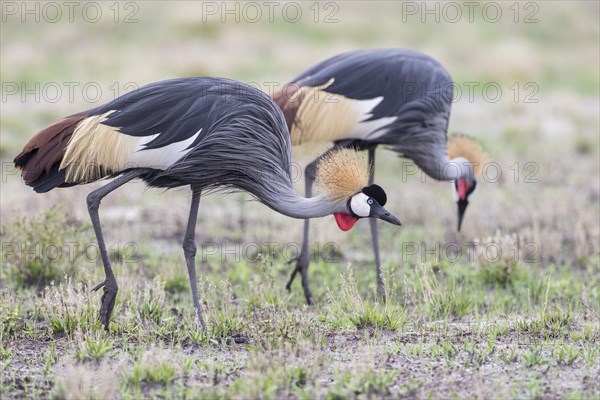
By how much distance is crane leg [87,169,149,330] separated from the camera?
4824 mm

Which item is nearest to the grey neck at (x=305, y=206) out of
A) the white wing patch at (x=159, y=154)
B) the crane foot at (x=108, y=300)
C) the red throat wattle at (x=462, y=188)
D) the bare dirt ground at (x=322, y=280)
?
the bare dirt ground at (x=322, y=280)

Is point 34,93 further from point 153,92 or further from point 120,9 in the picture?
point 153,92

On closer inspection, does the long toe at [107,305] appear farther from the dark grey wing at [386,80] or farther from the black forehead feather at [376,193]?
the dark grey wing at [386,80]

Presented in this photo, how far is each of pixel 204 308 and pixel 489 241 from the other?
7.10 ft

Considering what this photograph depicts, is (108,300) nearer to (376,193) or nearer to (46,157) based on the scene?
(46,157)

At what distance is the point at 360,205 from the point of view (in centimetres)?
489

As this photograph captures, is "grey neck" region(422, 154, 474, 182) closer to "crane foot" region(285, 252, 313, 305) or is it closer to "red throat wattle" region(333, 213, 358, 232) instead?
"crane foot" region(285, 252, 313, 305)

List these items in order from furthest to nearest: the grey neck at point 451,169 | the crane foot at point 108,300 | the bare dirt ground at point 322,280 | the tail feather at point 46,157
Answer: the grey neck at point 451,169
the crane foot at point 108,300
the tail feather at point 46,157
the bare dirt ground at point 322,280

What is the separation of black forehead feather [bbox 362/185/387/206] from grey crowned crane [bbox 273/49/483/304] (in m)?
1.10

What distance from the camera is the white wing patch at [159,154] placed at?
4.81 m

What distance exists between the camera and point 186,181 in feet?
16.4

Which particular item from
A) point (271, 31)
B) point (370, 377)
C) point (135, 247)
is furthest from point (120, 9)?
point (370, 377)

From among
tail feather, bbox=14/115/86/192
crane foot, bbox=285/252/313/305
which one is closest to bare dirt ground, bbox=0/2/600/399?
crane foot, bbox=285/252/313/305

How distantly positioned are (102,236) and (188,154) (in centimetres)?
66
